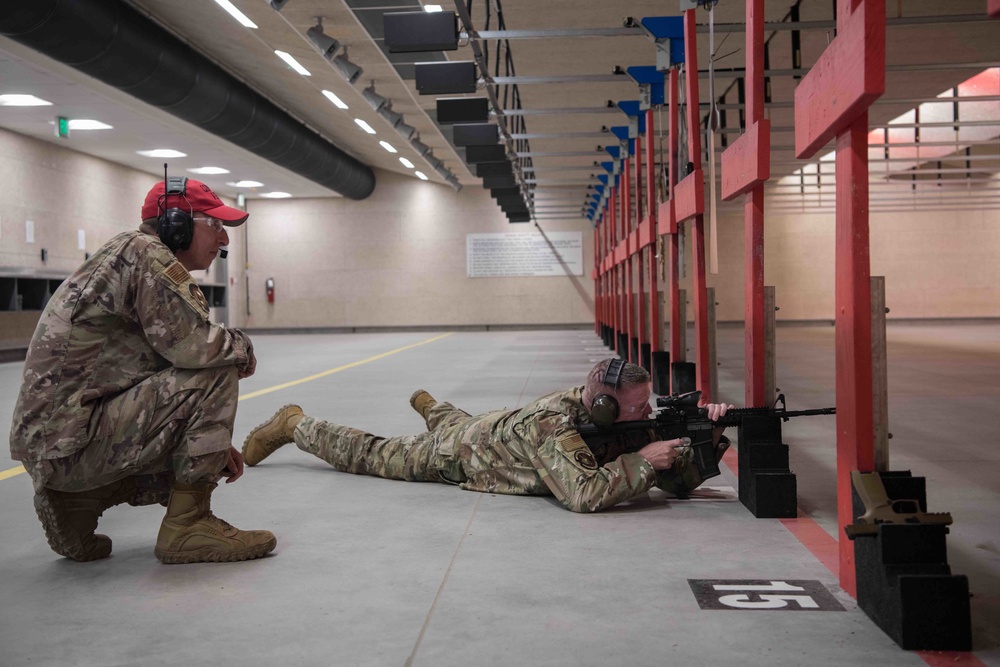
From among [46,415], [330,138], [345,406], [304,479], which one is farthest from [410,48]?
[330,138]

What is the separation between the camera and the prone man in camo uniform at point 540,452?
12.3 feet

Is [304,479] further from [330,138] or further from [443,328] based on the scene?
[443,328]

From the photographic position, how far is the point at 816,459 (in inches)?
201

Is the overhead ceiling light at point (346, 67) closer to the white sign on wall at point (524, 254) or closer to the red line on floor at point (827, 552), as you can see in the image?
the red line on floor at point (827, 552)

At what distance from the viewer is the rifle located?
151 inches

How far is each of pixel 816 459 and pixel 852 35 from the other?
9.90ft

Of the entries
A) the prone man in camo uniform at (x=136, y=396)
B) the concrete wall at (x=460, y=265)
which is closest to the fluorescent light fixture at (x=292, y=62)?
the prone man in camo uniform at (x=136, y=396)

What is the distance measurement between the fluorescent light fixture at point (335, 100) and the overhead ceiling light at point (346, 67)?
2752 mm

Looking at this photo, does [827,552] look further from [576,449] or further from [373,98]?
[373,98]

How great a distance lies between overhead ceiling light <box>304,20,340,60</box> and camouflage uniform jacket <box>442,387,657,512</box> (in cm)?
783

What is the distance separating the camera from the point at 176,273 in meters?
3.04

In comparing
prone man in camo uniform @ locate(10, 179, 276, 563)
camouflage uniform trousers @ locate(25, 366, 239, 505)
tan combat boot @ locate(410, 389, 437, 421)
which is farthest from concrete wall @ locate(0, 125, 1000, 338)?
camouflage uniform trousers @ locate(25, 366, 239, 505)

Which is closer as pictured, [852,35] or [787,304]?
[852,35]

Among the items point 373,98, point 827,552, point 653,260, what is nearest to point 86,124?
point 373,98
